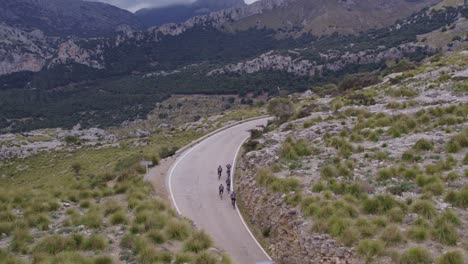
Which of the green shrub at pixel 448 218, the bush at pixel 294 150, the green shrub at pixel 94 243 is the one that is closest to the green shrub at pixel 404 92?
the bush at pixel 294 150

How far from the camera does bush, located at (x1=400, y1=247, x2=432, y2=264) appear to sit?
35.8 feet

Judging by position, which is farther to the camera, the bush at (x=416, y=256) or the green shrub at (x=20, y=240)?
the green shrub at (x=20, y=240)

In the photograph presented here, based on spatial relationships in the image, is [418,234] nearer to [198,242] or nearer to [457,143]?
[198,242]

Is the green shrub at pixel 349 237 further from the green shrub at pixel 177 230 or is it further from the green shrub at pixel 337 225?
the green shrub at pixel 177 230

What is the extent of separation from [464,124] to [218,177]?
602 inches

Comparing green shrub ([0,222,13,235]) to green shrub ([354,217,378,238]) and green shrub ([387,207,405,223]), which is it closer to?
green shrub ([354,217,378,238])

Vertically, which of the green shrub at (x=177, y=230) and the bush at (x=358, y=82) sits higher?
the bush at (x=358, y=82)

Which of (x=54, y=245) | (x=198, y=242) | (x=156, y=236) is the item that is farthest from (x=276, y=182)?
(x=54, y=245)

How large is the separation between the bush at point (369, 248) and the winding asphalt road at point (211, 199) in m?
4.76

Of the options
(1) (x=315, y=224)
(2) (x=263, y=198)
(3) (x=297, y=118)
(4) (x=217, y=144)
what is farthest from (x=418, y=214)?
(4) (x=217, y=144)

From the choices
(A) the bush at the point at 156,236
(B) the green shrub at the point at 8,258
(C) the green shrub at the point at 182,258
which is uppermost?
(B) the green shrub at the point at 8,258

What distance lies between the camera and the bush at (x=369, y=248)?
11.8 metres

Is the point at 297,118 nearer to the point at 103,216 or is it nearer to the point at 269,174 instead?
the point at 269,174

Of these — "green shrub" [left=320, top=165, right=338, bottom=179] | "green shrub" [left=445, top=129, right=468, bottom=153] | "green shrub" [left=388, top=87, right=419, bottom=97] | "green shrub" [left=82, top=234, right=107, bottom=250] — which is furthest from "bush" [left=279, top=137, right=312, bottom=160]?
"green shrub" [left=388, top=87, right=419, bottom=97]
